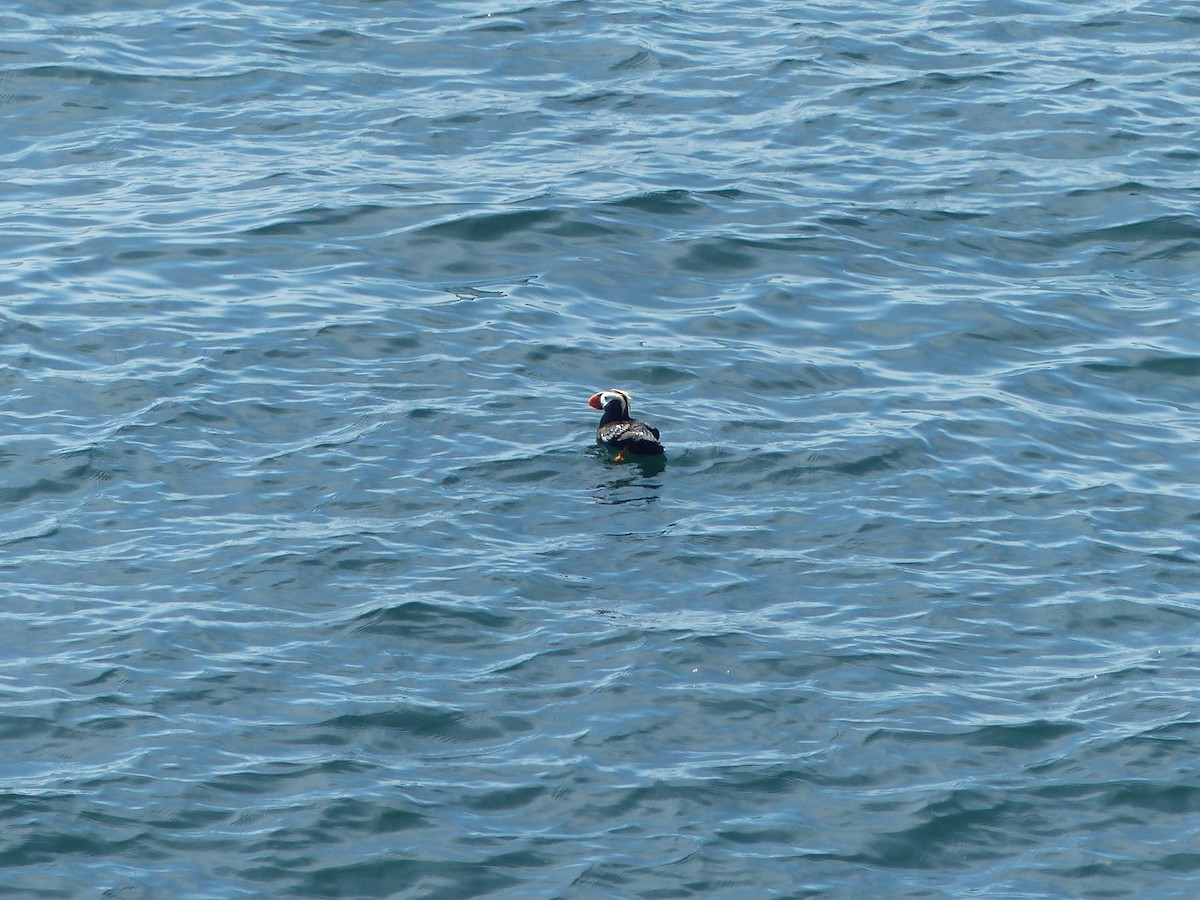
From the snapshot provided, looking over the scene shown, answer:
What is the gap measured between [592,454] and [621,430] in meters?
0.59

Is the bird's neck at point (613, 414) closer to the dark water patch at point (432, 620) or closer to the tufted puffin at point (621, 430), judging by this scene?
the tufted puffin at point (621, 430)

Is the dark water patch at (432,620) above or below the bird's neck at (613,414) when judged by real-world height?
below

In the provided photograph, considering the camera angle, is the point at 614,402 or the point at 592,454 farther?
the point at 614,402

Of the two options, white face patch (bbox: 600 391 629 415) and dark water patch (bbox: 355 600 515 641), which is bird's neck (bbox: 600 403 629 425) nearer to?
white face patch (bbox: 600 391 629 415)

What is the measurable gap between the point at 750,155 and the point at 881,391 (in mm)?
6200

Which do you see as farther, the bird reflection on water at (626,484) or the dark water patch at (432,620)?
the bird reflection on water at (626,484)

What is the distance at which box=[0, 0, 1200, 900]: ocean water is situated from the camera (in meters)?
11.6

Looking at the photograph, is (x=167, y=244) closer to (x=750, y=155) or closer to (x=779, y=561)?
(x=750, y=155)

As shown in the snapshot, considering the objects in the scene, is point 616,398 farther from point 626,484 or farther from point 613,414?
point 626,484

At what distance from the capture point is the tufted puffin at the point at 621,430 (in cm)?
1584

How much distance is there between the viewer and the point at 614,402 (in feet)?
54.7

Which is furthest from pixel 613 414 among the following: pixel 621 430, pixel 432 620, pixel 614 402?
pixel 432 620

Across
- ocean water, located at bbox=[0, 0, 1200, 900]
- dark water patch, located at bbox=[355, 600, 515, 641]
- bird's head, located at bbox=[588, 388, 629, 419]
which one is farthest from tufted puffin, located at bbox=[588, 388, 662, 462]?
dark water patch, located at bbox=[355, 600, 515, 641]

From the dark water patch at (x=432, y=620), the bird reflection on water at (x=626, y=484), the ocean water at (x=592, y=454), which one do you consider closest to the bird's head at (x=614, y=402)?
the ocean water at (x=592, y=454)
